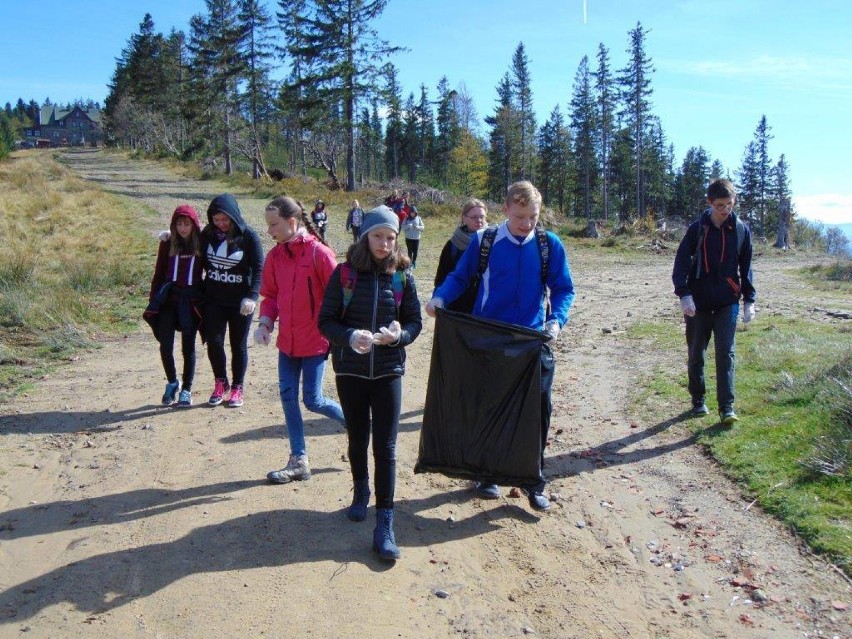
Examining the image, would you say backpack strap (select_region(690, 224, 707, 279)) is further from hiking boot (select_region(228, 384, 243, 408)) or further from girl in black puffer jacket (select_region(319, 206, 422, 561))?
hiking boot (select_region(228, 384, 243, 408))

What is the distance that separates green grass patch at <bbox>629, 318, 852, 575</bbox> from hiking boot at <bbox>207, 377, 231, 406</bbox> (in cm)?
417

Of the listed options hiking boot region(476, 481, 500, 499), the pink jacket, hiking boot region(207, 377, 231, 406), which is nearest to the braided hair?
the pink jacket

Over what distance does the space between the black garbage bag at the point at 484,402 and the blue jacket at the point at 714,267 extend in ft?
7.76

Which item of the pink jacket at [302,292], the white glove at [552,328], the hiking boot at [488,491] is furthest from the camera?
the hiking boot at [488,491]

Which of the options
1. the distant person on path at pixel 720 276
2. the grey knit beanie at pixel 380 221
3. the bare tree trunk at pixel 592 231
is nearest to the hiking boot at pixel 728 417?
the distant person on path at pixel 720 276

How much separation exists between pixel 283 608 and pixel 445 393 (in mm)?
1595

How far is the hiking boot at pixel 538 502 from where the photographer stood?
15.1 feet

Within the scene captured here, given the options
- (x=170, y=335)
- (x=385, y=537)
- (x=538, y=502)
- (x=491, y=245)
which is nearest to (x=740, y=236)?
(x=491, y=245)

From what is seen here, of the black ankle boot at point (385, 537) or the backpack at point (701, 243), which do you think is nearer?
the black ankle boot at point (385, 537)

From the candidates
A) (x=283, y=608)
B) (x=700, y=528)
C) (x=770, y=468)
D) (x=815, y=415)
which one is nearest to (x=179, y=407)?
(x=283, y=608)

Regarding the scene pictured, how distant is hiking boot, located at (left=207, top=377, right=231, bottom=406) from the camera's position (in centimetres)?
666

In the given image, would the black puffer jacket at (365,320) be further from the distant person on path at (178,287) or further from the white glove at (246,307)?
the distant person on path at (178,287)

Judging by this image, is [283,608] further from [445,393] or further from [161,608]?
[445,393]

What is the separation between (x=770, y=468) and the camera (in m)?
5.05
